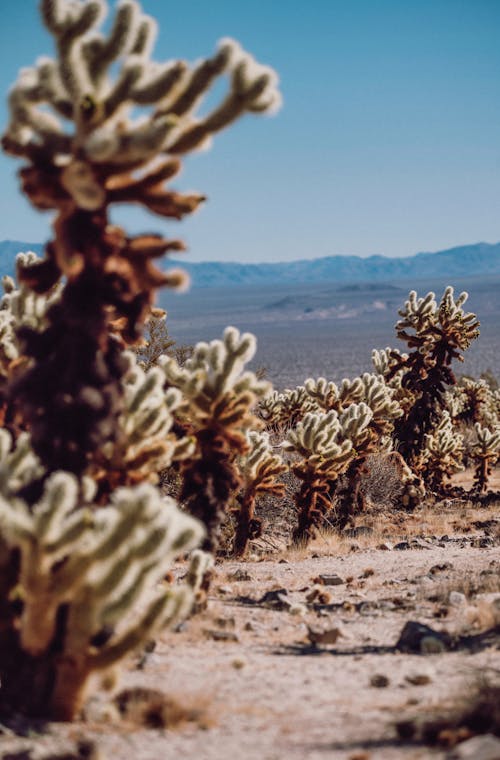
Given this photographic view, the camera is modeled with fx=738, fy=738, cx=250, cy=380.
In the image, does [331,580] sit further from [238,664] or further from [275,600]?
[238,664]

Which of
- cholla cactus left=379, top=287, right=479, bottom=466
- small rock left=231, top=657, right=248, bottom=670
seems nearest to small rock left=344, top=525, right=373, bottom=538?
cholla cactus left=379, top=287, right=479, bottom=466

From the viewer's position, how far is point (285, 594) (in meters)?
7.59

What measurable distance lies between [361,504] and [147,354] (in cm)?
545

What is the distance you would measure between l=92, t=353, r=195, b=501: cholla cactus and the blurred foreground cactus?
0.21 meters

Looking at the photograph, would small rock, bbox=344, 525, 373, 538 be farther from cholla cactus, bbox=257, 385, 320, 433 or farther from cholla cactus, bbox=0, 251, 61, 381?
cholla cactus, bbox=0, 251, 61, 381

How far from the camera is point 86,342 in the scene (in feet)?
14.7

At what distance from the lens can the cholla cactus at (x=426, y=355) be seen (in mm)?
15266

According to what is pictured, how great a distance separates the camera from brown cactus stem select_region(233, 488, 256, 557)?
31.0 feet

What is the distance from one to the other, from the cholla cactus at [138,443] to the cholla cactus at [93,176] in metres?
0.48

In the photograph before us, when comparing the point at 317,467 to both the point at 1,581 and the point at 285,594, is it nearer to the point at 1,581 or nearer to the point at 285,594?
the point at 285,594

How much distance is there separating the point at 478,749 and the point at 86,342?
9.79 ft

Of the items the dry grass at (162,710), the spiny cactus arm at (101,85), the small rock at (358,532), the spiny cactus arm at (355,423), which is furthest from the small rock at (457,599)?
the small rock at (358,532)

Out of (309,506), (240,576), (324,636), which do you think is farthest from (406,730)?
(309,506)

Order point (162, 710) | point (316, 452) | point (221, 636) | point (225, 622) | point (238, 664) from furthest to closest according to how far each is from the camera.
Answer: point (316, 452), point (225, 622), point (221, 636), point (238, 664), point (162, 710)
